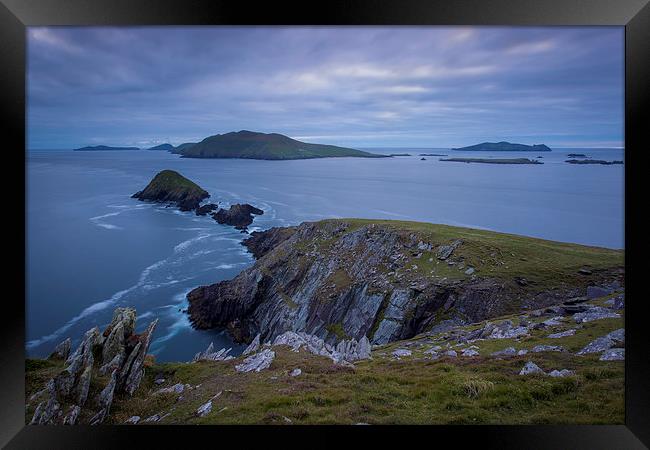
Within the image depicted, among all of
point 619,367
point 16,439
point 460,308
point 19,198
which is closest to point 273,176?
point 460,308

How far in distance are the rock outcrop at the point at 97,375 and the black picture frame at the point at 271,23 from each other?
1.26ft

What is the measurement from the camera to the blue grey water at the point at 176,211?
1495cm

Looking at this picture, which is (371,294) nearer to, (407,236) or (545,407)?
(407,236)

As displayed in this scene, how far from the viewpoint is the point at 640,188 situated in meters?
7.13

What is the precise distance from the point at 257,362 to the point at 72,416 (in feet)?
13.2

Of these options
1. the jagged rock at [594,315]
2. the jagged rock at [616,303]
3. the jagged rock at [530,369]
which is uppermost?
the jagged rock at [616,303]

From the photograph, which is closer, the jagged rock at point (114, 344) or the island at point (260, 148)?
the jagged rock at point (114, 344)

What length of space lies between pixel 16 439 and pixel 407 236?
19.6 meters

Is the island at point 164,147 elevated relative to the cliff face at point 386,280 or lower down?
elevated

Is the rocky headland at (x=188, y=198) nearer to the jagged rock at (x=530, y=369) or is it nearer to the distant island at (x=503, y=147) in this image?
the distant island at (x=503, y=147)

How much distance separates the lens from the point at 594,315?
9.87 meters

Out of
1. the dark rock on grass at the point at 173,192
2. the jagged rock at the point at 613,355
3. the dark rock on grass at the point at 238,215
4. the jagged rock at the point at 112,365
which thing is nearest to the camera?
the jagged rock at the point at 613,355

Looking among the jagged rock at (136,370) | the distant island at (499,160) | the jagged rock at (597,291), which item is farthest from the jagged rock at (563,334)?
the jagged rock at (136,370)

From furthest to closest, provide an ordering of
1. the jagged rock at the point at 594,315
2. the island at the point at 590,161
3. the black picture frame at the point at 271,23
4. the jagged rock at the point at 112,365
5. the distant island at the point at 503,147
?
the distant island at the point at 503,147, the island at the point at 590,161, the jagged rock at the point at 594,315, the jagged rock at the point at 112,365, the black picture frame at the point at 271,23
